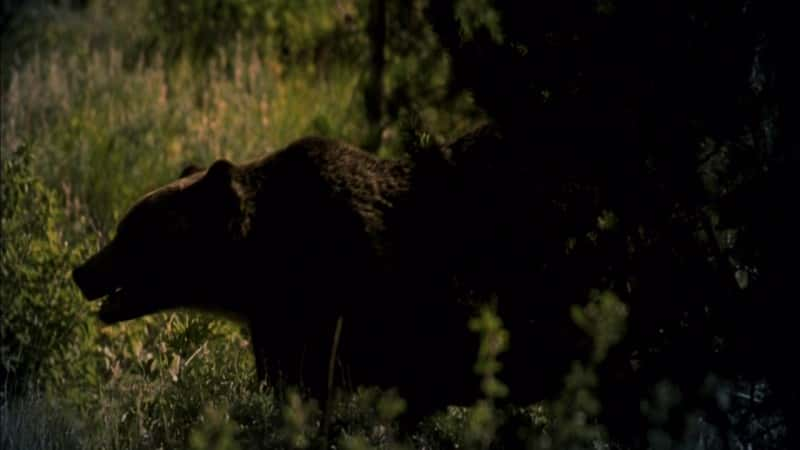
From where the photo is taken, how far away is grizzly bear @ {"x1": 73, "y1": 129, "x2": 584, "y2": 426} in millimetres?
4750

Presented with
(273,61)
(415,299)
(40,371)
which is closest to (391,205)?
(415,299)

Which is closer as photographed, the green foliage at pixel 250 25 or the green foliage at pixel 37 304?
the green foliage at pixel 37 304

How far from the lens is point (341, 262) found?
17.4 feet

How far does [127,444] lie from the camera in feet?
18.5

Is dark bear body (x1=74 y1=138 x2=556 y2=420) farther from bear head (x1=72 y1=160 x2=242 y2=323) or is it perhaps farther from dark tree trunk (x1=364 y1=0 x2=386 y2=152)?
dark tree trunk (x1=364 y1=0 x2=386 y2=152)

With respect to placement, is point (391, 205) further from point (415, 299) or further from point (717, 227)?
point (717, 227)

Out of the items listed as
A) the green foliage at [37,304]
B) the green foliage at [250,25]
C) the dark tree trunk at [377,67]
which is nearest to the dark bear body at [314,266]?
the green foliage at [37,304]

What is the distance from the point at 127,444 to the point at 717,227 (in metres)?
2.72

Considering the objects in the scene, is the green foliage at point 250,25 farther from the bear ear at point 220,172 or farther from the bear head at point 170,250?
the bear ear at point 220,172

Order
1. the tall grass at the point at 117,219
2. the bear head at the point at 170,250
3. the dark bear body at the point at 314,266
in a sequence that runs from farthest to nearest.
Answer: the bear head at the point at 170,250, the tall grass at the point at 117,219, the dark bear body at the point at 314,266

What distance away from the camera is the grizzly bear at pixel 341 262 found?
15.6 feet

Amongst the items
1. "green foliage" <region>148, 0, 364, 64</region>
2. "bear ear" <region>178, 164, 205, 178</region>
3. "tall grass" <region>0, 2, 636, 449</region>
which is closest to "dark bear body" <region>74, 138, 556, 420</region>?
"tall grass" <region>0, 2, 636, 449</region>

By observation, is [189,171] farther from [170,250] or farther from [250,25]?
[250,25]

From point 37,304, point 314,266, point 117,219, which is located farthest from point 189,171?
point 117,219
